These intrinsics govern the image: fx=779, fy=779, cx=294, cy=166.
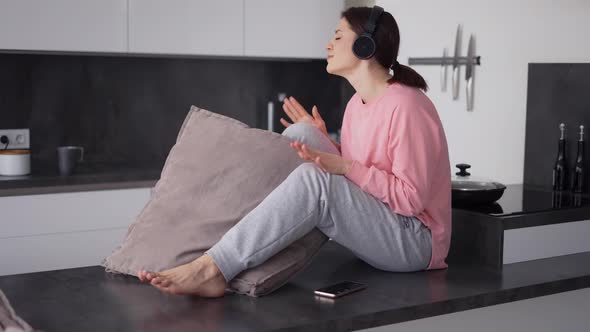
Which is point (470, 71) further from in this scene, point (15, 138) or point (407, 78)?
point (15, 138)

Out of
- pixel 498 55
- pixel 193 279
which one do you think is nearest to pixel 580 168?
pixel 498 55

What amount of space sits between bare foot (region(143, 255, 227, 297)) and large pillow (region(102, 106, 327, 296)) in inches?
3.2

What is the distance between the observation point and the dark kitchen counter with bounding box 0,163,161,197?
3.43 metres

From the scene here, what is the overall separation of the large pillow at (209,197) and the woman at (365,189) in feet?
0.23

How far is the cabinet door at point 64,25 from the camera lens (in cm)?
353

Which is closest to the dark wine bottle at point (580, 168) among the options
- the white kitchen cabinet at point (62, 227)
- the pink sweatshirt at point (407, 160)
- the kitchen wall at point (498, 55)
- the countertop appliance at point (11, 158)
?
the kitchen wall at point (498, 55)

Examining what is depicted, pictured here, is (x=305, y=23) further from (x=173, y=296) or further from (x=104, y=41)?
(x=173, y=296)

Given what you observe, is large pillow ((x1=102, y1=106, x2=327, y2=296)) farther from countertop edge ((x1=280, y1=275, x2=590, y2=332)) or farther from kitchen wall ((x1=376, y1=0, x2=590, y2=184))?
kitchen wall ((x1=376, y1=0, x2=590, y2=184))

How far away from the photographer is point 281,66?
15.5 feet

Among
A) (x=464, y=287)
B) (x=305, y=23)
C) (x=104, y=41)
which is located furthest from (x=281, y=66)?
(x=464, y=287)

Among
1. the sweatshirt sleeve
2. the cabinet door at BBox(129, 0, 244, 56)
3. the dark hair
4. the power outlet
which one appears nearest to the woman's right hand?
the dark hair

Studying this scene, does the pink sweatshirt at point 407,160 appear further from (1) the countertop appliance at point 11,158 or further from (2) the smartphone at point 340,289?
(1) the countertop appliance at point 11,158

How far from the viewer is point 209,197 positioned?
93.4 inches

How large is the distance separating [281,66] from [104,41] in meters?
1.27
